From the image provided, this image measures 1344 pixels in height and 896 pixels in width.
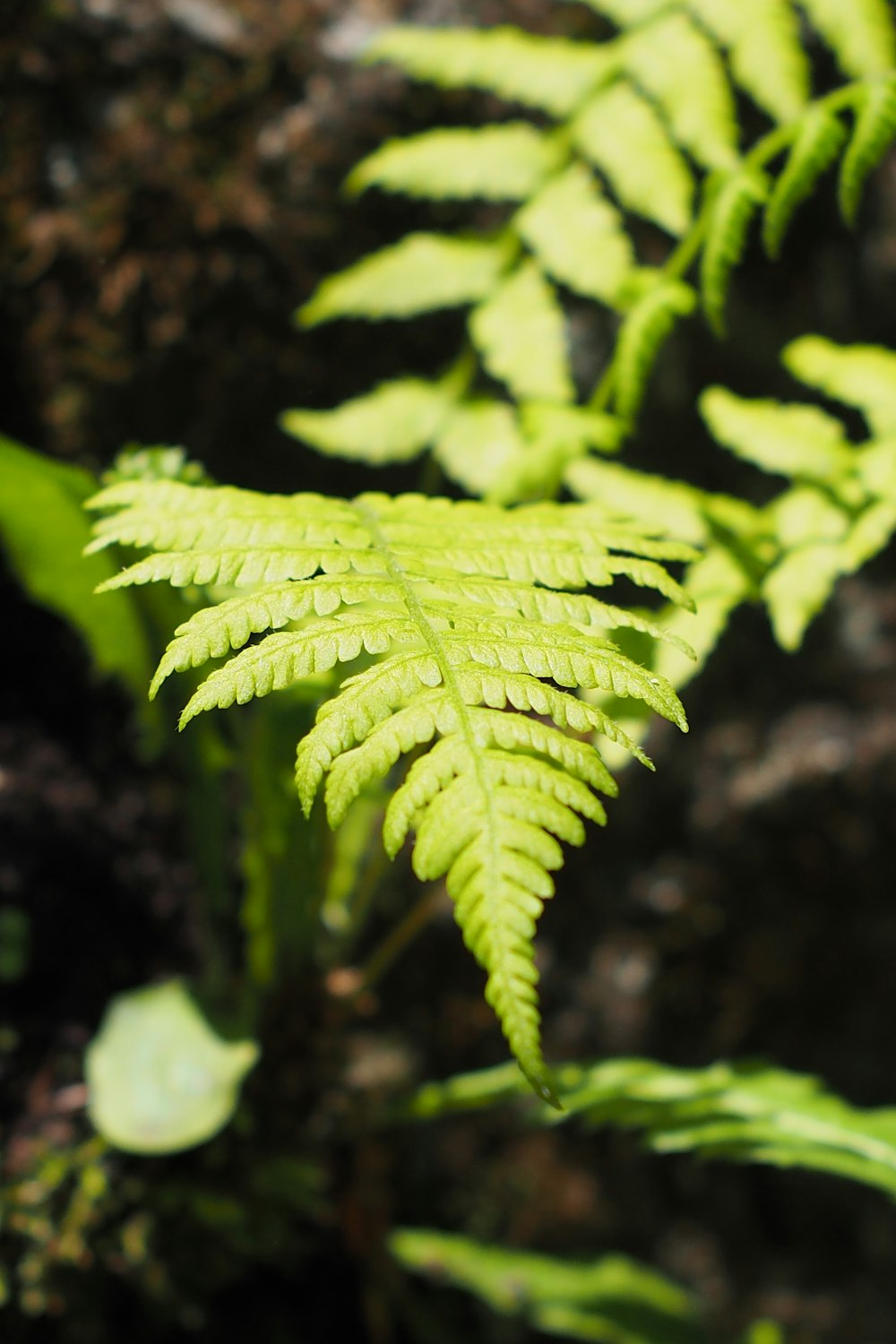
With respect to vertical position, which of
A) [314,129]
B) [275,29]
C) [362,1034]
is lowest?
[362,1034]

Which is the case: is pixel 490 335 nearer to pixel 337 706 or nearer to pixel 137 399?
pixel 137 399

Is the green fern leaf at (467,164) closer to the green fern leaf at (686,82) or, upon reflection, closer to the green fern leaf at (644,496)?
the green fern leaf at (686,82)

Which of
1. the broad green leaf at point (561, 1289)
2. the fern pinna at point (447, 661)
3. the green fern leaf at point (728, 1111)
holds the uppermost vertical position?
the fern pinna at point (447, 661)

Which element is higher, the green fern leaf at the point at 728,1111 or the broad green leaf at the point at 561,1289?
the green fern leaf at the point at 728,1111

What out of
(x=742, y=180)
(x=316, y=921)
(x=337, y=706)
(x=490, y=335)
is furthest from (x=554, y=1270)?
(x=742, y=180)

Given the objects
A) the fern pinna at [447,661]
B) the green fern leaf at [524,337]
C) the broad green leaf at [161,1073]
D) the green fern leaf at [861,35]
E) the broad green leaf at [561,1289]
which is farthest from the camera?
the broad green leaf at [561,1289]

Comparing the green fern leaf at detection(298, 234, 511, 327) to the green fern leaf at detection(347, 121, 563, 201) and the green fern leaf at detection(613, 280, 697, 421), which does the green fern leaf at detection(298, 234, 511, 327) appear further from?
the green fern leaf at detection(613, 280, 697, 421)

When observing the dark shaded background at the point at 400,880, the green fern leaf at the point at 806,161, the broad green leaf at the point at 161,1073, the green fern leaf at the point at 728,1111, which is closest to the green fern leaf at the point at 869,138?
the green fern leaf at the point at 806,161
